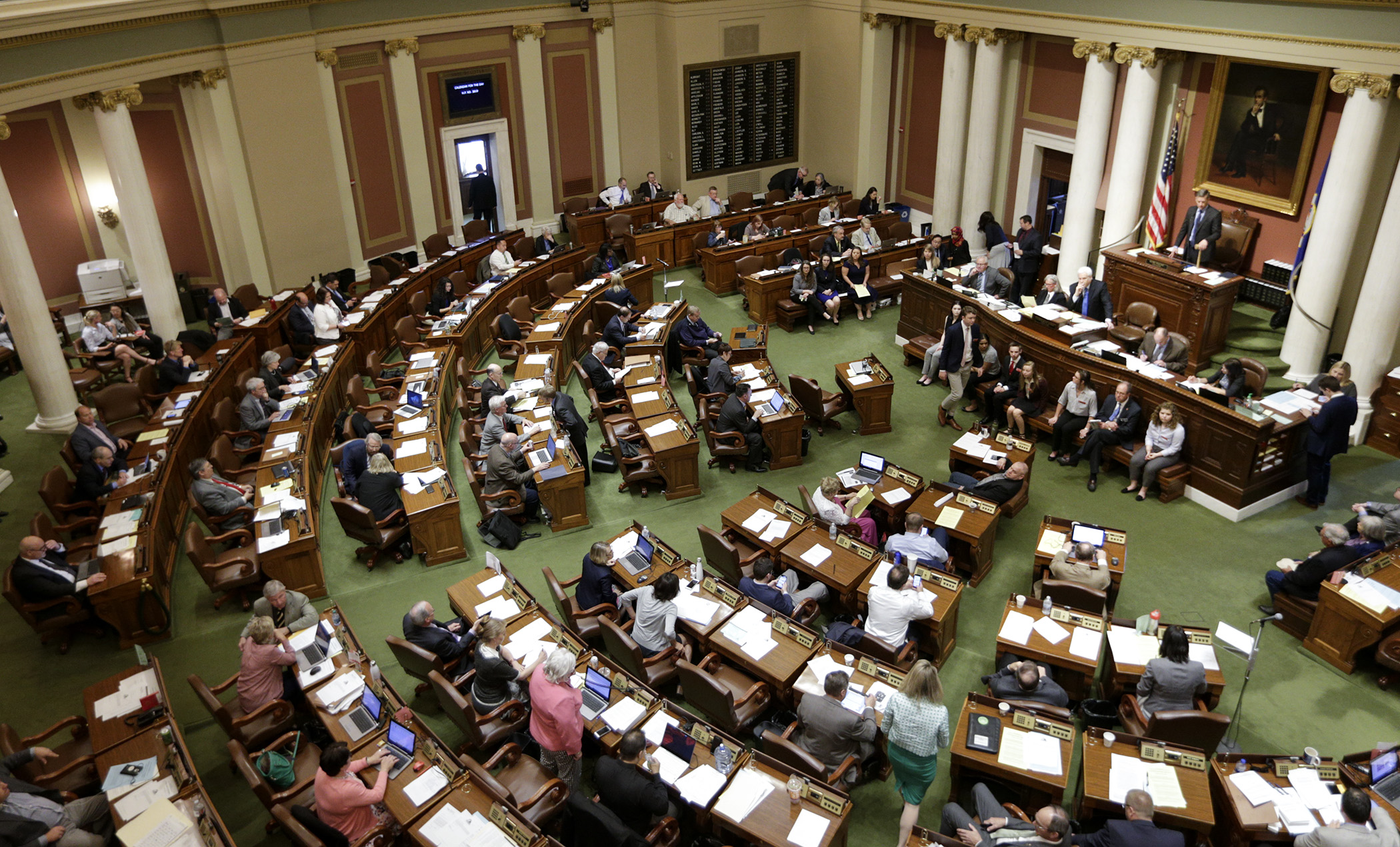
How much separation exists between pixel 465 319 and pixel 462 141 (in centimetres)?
631

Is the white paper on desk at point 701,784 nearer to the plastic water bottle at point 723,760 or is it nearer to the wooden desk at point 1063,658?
the plastic water bottle at point 723,760

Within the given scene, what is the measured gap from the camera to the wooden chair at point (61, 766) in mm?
6660

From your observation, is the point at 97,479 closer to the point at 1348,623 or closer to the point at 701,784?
the point at 701,784

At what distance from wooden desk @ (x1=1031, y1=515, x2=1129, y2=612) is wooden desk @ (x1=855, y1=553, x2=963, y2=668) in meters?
0.98

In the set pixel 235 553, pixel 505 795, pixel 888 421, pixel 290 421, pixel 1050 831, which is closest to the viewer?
pixel 1050 831

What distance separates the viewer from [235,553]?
9.35 metres

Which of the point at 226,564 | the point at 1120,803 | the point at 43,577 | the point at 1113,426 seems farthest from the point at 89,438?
the point at 1113,426

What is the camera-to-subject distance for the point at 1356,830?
5688 millimetres

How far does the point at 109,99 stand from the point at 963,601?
12.5 metres

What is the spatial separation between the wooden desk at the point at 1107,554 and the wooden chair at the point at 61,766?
25.4ft

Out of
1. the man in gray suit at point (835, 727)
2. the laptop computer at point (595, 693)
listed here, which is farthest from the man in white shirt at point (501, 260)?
the man in gray suit at point (835, 727)

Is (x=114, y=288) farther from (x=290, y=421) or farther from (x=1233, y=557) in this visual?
(x=1233, y=557)

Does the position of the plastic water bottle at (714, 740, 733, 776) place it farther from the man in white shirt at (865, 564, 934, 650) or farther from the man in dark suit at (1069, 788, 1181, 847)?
the man in dark suit at (1069, 788, 1181, 847)

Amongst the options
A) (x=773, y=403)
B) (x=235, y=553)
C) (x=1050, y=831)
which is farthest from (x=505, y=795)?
(x=773, y=403)
